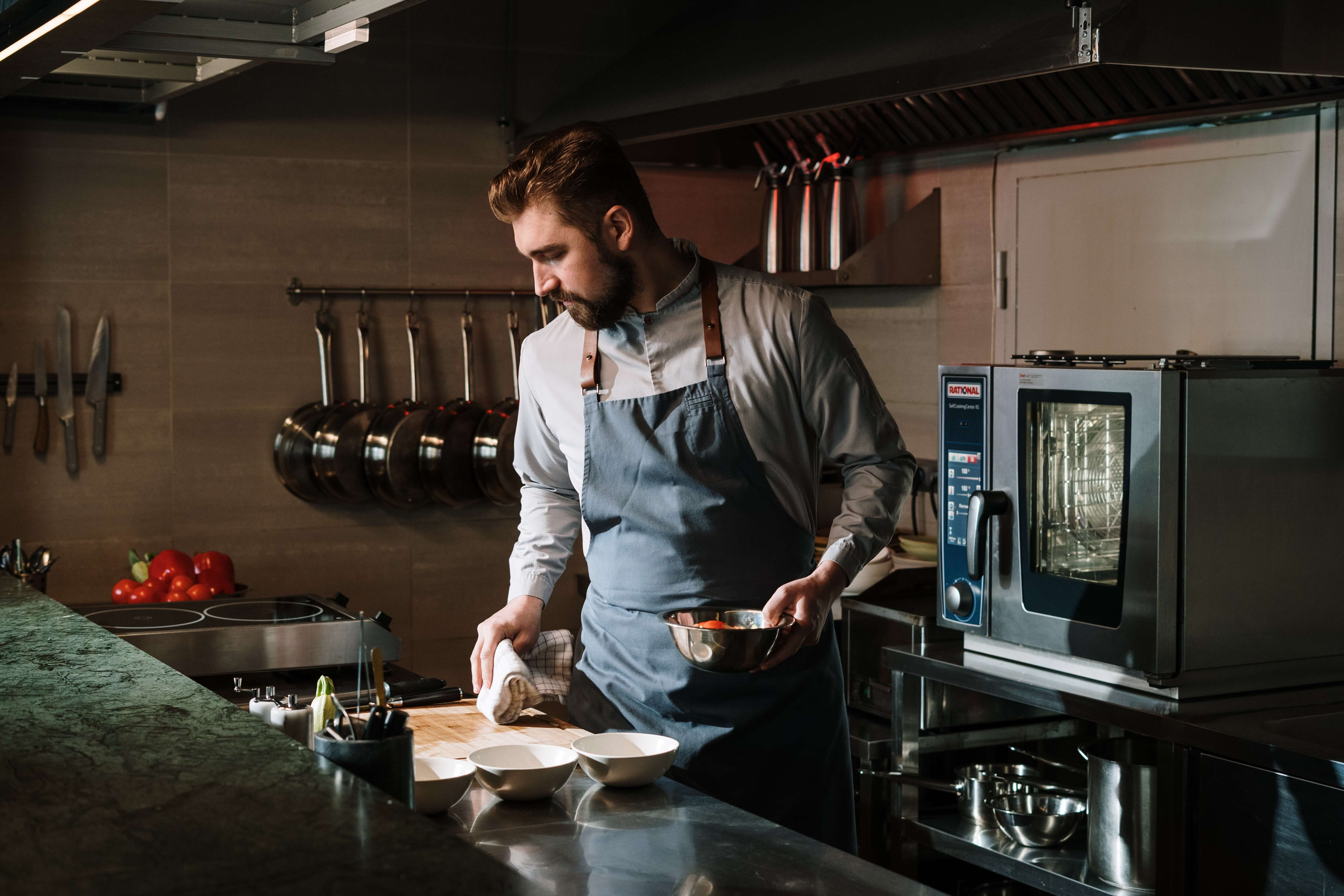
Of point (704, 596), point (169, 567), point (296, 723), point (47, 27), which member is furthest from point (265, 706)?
point (169, 567)

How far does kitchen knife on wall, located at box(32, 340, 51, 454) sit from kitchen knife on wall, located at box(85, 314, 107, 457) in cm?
9

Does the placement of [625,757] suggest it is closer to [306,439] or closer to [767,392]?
[767,392]

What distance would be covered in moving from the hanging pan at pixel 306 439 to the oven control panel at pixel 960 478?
1772mm

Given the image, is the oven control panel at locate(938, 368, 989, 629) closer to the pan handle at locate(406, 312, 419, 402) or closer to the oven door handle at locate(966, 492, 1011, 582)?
the oven door handle at locate(966, 492, 1011, 582)

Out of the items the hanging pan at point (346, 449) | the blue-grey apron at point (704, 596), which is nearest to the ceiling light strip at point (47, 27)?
the blue-grey apron at point (704, 596)

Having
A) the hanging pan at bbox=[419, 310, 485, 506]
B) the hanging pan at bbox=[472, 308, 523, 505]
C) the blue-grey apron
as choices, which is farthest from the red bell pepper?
the blue-grey apron

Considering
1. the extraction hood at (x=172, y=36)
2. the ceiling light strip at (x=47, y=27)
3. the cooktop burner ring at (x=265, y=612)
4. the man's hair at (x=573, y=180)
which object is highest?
the extraction hood at (x=172, y=36)

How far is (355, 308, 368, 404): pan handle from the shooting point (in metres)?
3.51

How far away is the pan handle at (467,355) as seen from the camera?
3.63 m

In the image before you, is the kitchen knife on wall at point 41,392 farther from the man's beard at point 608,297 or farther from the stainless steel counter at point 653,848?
the stainless steel counter at point 653,848

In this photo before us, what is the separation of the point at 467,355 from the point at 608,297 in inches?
72.7

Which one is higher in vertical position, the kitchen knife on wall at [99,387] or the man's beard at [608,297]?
the man's beard at [608,297]

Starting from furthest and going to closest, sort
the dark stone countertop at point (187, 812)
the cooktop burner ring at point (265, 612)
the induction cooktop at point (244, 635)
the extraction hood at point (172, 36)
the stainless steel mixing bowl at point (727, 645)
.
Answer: the cooktop burner ring at point (265, 612) → the induction cooktop at point (244, 635) → the extraction hood at point (172, 36) → the stainless steel mixing bowl at point (727, 645) → the dark stone countertop at point (187, 812)

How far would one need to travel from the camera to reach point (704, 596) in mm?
1778
